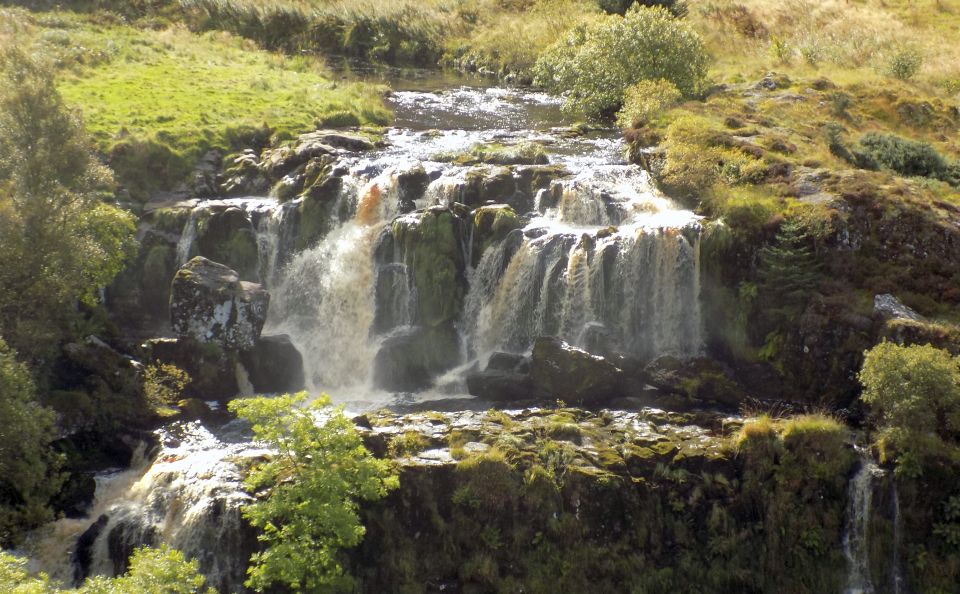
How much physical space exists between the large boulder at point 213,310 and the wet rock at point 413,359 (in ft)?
15.4

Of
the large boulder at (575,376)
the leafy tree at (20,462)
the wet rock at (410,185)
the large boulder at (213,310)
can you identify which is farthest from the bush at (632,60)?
the leafy tree at (20,462)

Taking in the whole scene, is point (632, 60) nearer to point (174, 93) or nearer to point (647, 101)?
point (647, 101)

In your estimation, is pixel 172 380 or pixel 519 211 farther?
pixel 519 211

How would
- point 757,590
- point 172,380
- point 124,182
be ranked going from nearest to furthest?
point 757,590
point 172,380
point 124,182

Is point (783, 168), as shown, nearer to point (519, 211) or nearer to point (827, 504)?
point (519, 211)

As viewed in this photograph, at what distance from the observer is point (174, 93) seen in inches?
1801

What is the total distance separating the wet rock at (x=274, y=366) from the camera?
29391 millimetres

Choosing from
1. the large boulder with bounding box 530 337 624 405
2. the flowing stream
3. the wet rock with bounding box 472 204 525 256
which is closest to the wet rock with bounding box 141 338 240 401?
the flowing stream

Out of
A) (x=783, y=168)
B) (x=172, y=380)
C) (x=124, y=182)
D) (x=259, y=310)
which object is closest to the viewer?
(x=172, y=380)

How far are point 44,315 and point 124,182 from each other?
12.6 m

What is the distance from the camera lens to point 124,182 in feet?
120

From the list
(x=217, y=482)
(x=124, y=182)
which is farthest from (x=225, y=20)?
(x=217, y=482)

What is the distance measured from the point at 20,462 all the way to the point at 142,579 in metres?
6.84

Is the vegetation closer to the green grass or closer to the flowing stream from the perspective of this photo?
the flowing stream
